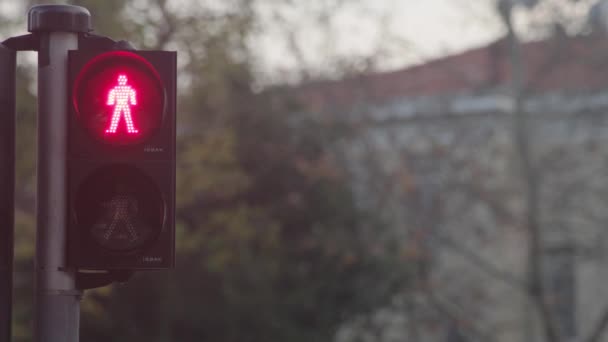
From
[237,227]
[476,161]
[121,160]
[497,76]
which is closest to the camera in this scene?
[121,160]

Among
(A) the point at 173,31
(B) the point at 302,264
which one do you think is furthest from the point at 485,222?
(A) the point at 173,31

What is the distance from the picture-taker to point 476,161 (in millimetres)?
17047

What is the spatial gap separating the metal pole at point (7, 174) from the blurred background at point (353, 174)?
34.0 ft

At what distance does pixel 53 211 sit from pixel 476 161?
13.9m

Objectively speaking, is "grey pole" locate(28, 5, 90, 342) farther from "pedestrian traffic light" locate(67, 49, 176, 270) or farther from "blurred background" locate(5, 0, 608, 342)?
"blurred background" locate(5, 0, 608, 342)

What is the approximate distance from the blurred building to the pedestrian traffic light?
40.6ft

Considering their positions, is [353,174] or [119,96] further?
[353,174]

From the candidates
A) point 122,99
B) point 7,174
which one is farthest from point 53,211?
point 122,99

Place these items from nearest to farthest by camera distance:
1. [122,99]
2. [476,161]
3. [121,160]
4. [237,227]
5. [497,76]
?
[121,160] → [122,99] → [476,161] → [237,227] → [497,76]

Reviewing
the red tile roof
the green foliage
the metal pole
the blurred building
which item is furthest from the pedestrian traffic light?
the red tile roof

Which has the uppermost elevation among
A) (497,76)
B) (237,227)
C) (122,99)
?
(497,76)

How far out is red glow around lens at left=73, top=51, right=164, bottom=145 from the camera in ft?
11.8

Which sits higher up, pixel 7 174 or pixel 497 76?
pixel 497 76

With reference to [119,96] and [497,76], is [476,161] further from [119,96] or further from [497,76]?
[119,96]
